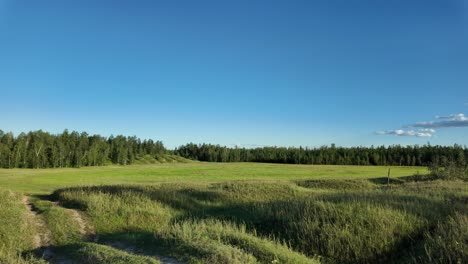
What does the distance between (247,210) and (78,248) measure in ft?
25.7

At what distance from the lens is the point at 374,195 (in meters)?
18.1

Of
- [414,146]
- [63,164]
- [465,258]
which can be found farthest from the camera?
[414,146]

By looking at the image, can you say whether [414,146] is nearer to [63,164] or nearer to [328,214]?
[63,164]

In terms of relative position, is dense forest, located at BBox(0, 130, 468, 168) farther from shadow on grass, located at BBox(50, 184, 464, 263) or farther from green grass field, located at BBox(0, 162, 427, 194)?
shadow on grass, located at BBox(50, 184, 464, 263)

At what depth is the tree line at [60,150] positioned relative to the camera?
83.0m

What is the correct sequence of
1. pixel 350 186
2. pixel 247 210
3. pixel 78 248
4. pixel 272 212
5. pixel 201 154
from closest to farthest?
pixel 78 248, pixel 272 212, pixel 247 210, pixel 350 186, pixel 201 154

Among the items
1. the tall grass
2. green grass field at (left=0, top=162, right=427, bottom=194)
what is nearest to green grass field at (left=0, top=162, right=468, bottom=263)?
the tall grass

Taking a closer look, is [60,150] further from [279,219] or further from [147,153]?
[279,219]

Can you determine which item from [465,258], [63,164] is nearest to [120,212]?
[465,258]

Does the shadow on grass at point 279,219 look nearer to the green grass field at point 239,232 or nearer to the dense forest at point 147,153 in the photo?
the green grass field at point 239,232

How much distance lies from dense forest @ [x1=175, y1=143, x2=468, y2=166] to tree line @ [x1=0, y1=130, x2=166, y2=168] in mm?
45906

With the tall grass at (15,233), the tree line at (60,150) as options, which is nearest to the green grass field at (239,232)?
the tall grass at (15,233)

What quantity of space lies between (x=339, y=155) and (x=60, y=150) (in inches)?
3707

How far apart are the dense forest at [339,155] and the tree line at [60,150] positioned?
4591 centimetres
